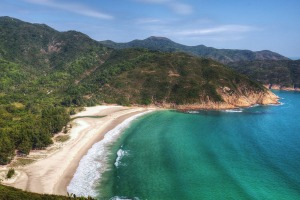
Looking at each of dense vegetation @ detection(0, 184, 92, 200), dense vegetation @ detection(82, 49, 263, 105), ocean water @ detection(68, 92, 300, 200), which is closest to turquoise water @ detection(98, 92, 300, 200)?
ocean water @ detection(68, 92, 300, 200)

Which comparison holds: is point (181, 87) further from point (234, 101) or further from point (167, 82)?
point (234, 101)

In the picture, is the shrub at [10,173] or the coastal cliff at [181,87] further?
the coastal cliff at [181,87]

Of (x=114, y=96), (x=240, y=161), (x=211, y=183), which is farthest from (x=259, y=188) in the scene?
(x=114, y=96)

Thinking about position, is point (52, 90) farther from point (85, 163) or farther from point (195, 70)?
point (85, 163)

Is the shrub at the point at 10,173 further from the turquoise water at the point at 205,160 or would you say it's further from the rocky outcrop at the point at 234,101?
the rocky outcrop at the point at 234,101

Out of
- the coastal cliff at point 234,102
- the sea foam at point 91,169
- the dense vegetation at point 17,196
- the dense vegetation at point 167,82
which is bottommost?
the sea foam at point 91,169

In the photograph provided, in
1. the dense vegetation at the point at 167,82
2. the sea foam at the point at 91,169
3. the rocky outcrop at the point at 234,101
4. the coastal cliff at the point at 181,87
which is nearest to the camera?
the sea foam at the point at 91,169

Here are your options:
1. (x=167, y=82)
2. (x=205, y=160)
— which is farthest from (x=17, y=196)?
(x=167, y=82)

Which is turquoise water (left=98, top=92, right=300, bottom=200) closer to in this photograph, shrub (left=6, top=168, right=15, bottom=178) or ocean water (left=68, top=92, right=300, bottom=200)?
ocean water (left=68, top=92, right=300, bottom=200)

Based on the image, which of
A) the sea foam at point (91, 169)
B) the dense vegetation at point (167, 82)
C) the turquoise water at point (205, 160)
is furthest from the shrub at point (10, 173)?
the dense vegetation at point (167, 82)
